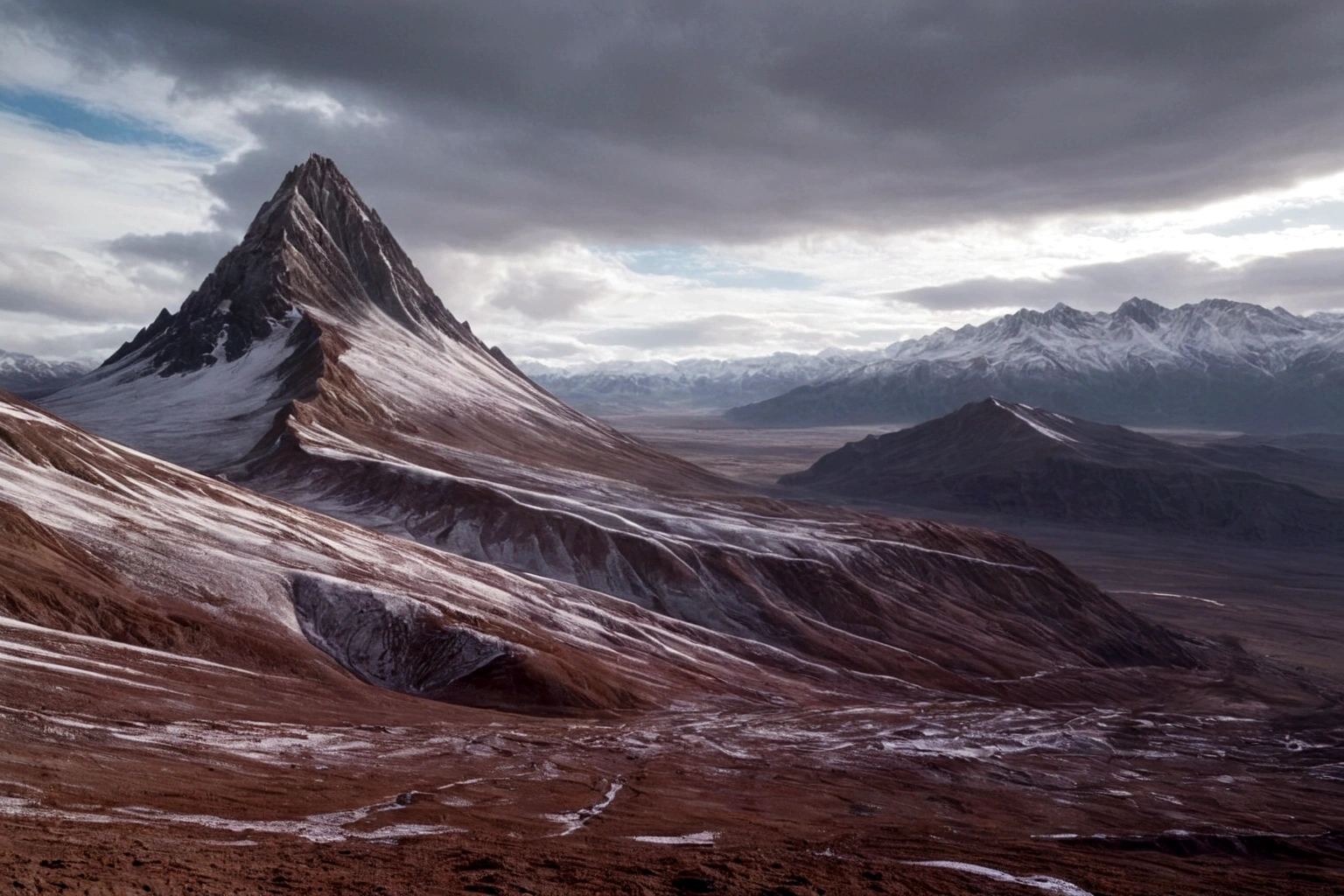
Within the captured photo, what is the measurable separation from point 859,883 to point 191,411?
176 metres

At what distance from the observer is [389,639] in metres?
80.0

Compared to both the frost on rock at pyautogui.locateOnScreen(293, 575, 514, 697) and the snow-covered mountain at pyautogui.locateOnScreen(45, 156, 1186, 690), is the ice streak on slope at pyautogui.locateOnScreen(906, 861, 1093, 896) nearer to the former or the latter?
the frost on rock at pyautogui.locateOnScreen(293, 575, 514, 697)

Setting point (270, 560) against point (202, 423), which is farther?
point (202, 423)

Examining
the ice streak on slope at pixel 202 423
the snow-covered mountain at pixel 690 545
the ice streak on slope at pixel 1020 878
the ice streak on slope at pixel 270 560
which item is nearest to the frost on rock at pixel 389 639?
the ice streak on slope at pixel 270 560

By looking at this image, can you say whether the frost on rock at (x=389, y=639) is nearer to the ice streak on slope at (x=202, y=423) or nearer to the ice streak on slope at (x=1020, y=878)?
the ice streak on slope at (x=1020, y=878)

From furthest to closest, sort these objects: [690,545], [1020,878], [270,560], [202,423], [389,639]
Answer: [202,423] < [690,545] < [270,560] < [389,639] < [1020,878]

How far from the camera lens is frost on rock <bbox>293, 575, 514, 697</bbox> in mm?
77375

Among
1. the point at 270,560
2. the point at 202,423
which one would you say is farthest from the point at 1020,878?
the point at 202,423

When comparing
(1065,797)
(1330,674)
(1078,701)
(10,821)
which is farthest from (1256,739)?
(10,821)

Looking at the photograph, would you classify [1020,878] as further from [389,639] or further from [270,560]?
[270,560]

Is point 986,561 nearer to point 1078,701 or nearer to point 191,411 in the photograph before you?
point 1078,701

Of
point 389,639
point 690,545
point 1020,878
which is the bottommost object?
point 1020,878

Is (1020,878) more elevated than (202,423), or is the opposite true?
(202,423)

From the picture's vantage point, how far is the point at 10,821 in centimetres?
3148
